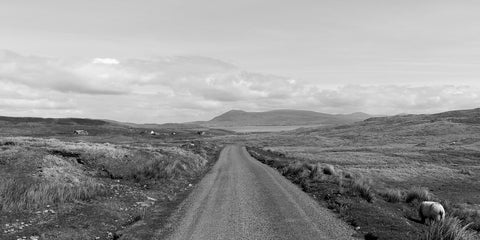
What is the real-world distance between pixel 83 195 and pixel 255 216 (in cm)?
720

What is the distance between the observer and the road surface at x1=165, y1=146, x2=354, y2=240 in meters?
11.7

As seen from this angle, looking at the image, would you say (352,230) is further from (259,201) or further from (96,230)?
(96,230)

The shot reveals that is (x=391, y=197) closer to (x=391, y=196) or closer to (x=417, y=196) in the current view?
(x=391, y=196)

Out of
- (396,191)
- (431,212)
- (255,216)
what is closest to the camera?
(255,216)

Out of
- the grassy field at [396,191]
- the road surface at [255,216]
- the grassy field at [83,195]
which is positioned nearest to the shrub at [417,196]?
the grassy field at [396,191]

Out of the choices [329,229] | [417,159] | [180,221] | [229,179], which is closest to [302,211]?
[329,229]

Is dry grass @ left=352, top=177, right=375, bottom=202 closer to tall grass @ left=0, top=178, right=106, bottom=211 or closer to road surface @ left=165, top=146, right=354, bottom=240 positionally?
road surface @ left=165, top=146, right=354, bottom=240

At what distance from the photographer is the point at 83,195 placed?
15.4m

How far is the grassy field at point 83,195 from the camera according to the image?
1152cm

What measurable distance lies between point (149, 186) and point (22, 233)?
34.4ft

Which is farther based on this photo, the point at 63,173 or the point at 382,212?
the point at 63,173

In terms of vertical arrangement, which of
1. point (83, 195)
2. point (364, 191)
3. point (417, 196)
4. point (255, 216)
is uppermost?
point (83, 195)

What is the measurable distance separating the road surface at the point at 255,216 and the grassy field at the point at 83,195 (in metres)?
1.15

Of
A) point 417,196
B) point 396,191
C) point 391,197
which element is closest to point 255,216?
point 391,197
